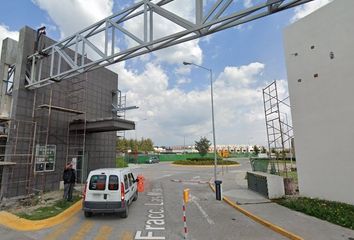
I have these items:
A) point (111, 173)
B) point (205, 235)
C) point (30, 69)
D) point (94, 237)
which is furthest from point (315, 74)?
point (30, 69)

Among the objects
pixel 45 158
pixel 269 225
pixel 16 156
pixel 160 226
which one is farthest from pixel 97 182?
pixel 45 158

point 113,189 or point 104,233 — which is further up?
point 113,189

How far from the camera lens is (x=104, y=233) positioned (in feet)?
23.5

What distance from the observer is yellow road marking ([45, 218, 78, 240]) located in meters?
7.02

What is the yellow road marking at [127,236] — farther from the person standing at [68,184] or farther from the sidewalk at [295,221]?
the person standing at [68,184]

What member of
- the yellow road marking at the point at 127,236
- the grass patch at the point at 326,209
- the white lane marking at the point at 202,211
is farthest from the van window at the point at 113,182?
the grass patch at the point at 326,209

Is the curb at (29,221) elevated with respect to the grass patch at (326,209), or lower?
lower

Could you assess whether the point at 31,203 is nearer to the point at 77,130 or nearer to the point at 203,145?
the point at 77,130

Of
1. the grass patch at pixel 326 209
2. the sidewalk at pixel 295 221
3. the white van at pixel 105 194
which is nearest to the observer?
the sidewalk at pixel 295 221

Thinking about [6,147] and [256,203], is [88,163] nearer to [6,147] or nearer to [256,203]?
[6,147]

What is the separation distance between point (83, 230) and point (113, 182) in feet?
6.04

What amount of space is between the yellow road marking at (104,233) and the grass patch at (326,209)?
7184 millimetres

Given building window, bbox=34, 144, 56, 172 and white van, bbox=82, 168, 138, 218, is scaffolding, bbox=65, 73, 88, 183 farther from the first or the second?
white van, bbox=82, 168, 138, 218

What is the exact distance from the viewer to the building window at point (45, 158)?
13539 mm
